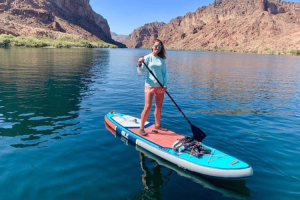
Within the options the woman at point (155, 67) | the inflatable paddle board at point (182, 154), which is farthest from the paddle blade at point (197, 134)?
the woman at point (155, 67)

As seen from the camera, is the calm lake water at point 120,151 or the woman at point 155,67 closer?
the calm lake water at point 120,151

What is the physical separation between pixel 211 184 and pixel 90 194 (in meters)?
3.35

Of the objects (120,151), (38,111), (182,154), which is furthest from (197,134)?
(38,111)

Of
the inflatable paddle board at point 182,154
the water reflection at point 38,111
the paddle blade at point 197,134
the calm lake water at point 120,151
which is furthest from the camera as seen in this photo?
the water reflection at point 38,111

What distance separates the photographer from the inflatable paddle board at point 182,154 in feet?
20.5

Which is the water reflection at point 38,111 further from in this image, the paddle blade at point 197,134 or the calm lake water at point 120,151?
the paddle blade at point 197,134

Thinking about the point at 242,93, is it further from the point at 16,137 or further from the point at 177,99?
the point at 16,137

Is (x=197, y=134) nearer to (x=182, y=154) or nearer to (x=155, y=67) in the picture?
(x=182, y=154)

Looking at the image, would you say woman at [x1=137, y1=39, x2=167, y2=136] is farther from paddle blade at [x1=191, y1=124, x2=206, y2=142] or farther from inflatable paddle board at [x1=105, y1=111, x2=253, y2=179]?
paddle blade at [x1=191, y1=124, x2=206, y2=142]

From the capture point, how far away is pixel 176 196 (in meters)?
5.71

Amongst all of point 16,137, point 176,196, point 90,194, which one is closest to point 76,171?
point 90,194

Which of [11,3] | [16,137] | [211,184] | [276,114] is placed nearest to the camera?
[211,184]

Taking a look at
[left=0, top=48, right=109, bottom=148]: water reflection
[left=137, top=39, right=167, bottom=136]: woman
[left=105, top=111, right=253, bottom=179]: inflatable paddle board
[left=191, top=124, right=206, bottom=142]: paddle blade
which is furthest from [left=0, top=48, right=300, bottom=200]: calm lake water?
[left=137, top=39, right=167, bottom=136]: woman

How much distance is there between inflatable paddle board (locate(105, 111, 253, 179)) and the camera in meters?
6.25
